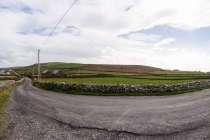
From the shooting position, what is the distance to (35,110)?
12.2 m

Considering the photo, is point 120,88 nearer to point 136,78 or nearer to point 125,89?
point 125,89

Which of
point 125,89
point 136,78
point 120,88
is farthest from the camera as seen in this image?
point 136,78

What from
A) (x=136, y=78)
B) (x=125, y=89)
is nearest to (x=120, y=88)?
(x=125, y=89)

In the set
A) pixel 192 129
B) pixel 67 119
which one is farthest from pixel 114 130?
pixel 192 129

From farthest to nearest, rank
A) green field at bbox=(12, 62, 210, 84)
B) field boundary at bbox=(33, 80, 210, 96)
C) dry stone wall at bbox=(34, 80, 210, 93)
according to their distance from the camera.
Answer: green field at bbox=(12, 62, 210, 84), dry stone wall at bbox=(34, 80, 210, 93), field boundary at bbox=(33, 80, 210, 96)

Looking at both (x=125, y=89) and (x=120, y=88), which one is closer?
(x=125, y=89)

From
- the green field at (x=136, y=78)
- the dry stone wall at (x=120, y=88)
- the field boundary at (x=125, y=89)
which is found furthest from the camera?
the green field at (x=136, y=78)

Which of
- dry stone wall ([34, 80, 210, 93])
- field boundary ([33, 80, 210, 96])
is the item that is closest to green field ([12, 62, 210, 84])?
dry stone wall ([34, 80, 210, 93])

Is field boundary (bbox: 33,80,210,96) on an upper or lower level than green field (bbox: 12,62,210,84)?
lower

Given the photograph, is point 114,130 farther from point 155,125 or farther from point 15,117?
point 15,117

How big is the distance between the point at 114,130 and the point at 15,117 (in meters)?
6.07

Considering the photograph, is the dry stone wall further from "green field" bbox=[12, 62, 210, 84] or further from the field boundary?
"green field" bbox=[12, 62, 210, 84]

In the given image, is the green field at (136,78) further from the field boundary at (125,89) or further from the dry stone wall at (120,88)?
the field boundary at (125,89)

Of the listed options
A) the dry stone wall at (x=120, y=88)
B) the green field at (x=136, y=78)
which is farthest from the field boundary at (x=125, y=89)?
the green field at (x=136, y=78)
